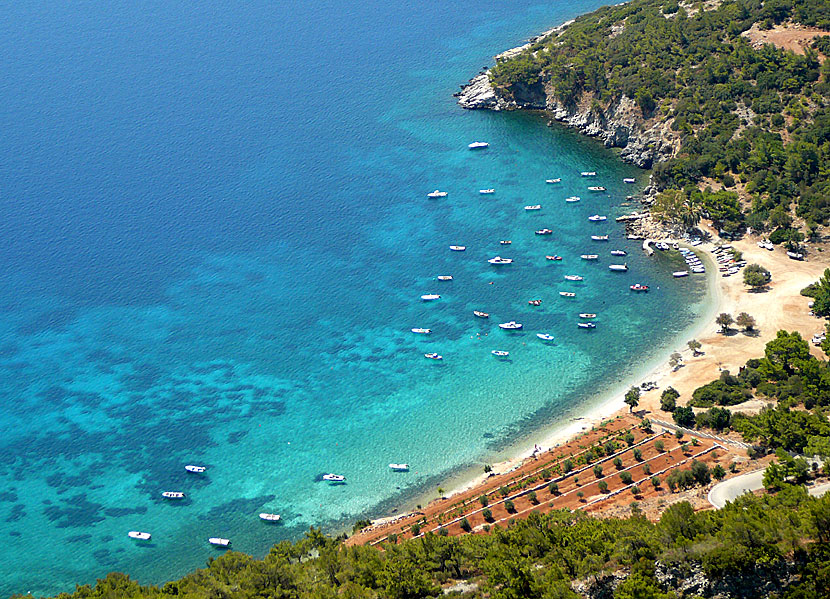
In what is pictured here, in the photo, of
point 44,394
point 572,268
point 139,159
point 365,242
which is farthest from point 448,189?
point 44,394

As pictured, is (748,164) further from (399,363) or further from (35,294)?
(35,294)

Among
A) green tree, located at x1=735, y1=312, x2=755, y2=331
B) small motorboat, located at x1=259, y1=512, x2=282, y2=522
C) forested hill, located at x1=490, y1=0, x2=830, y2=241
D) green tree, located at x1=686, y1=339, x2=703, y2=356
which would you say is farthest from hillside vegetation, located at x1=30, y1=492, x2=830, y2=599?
forested hill, located at x1=490, y1=0, x2=830, y2=241

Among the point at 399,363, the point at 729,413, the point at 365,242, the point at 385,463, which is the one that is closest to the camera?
the point at 729,413

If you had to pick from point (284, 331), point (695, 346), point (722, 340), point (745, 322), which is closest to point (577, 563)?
point (695, 346)

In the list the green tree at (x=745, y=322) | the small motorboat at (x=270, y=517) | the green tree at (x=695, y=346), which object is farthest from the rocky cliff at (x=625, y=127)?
the small motorboat at (x=270, y=517)

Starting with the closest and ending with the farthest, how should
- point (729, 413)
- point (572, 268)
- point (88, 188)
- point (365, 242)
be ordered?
point (729, 413) < point (572, 268) < point (365, 242) < point (88, 188)

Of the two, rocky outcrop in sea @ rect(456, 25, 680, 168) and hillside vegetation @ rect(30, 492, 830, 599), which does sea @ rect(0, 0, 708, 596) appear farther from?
hillside vegetation @ rect(30, 492, 830, 599)
